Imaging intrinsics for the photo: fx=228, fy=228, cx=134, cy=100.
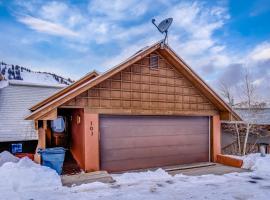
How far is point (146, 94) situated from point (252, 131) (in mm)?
10405

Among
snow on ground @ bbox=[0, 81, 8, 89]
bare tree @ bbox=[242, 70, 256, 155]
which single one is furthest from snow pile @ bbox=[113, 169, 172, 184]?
bare tree @ bbox=[242, 70, 256, 155]

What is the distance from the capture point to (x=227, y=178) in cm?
735

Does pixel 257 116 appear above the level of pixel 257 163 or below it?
above

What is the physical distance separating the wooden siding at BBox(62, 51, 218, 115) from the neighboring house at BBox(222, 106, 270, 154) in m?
7.13

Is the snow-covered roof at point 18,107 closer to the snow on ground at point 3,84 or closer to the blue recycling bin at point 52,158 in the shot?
the snow on ground at point 3,84

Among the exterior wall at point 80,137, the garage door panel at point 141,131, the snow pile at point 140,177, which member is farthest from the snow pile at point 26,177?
the garage door panel at point 141,131

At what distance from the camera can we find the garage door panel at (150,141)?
27.6 ft

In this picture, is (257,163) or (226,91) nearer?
(257,163)

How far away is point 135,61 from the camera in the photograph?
845 centimetres

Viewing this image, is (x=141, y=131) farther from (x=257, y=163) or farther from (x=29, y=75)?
(x=29, y=75)

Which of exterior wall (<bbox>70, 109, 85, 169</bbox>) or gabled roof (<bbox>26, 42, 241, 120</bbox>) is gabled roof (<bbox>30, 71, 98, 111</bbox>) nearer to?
gabled roof (<bbox>26, 42, 241, 120</bbox>)

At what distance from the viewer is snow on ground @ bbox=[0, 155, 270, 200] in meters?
5.54

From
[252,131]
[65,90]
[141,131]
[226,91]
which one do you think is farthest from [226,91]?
[65,90]

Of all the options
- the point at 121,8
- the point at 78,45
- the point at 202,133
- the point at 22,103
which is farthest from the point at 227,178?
the point at 78,45
